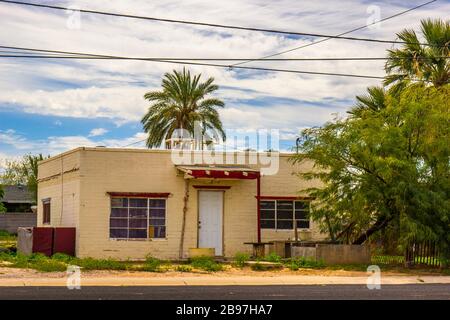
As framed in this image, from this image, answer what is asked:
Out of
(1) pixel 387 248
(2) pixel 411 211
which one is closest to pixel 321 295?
(2) pixel 411 211

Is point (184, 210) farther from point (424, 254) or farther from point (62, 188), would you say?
point (424, 254)

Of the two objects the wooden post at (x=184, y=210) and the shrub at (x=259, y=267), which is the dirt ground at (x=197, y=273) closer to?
the shrub at (x=259, y=267)

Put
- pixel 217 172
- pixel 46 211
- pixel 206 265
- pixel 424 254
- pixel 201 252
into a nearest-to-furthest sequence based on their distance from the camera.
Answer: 1. pixel 206 265
2. pixel 424 254
3. pixel 201 252
4. pixel 217 172
5. pixel 46 211

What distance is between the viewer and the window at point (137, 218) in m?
31.5

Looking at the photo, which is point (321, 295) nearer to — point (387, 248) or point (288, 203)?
point (387, 248)

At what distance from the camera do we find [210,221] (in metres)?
32.6

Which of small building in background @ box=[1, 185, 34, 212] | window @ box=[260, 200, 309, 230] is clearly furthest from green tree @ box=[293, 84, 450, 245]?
small building in background @ box=[1, 185, 34, 212]

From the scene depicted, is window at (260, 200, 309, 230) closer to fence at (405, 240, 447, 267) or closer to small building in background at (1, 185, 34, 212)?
fence at (405, 240, 447, 267)

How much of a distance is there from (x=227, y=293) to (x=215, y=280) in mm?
4069

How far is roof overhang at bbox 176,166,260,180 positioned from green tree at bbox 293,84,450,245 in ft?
11.4

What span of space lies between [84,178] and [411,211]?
11.9 metres

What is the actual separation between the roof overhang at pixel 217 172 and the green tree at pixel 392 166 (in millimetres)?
3489

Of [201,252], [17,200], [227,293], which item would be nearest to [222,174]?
→ [201,252]
